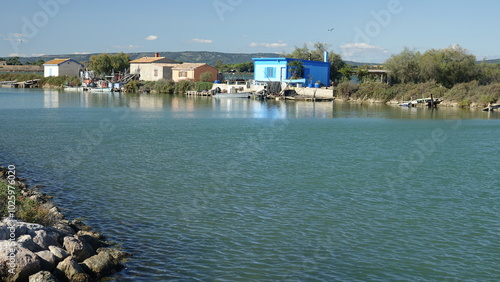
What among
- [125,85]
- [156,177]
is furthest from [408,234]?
[125,85]

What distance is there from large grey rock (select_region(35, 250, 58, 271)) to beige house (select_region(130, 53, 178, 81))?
257 ft

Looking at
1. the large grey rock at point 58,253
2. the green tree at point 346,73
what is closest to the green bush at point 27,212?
the large grey rock at point 58,253

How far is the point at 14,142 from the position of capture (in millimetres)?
28266

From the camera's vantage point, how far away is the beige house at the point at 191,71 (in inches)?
3295

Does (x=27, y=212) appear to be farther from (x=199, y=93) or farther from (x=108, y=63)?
(x=108, y=63)

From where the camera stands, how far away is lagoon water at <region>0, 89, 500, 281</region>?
1159cm

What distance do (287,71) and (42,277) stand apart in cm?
6368

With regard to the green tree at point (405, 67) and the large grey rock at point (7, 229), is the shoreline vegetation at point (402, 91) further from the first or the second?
the large grey rock at point (7, 229)

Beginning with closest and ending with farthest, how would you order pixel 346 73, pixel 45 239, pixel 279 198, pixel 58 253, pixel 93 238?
pixel 58 253, pixel 45 239, pixel 93 238, pixel 279 198, pixel 346 73

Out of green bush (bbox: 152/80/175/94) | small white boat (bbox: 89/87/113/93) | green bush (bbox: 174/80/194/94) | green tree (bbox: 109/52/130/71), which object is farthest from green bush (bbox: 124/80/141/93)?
green tree (bbox: 109/52/130/71)

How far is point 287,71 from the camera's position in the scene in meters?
71.4

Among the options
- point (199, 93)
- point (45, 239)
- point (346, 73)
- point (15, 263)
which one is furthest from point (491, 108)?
point (15, 263)

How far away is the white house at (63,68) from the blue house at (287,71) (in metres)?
45.4

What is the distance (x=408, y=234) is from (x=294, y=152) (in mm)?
12675
